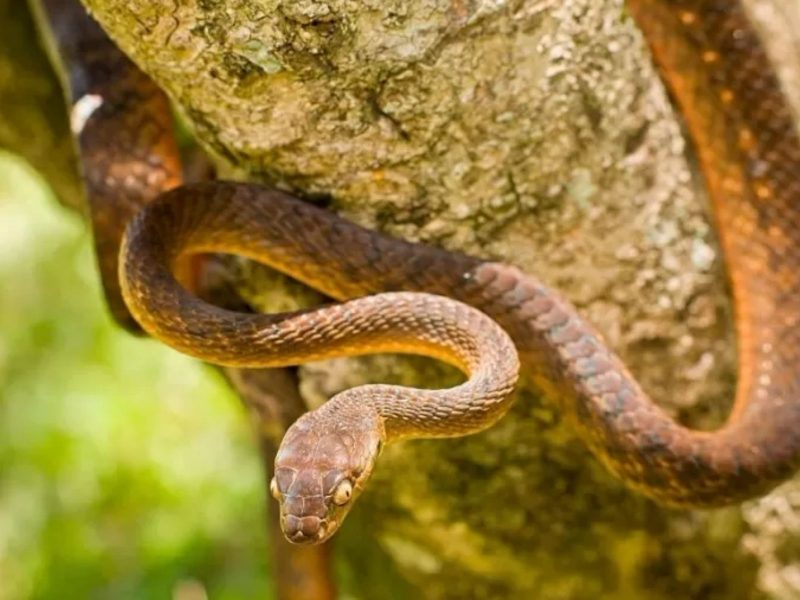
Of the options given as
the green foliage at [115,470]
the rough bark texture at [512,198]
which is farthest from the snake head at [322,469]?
the green foliage at [115,470]

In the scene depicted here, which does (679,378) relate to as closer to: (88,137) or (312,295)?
(312,295)

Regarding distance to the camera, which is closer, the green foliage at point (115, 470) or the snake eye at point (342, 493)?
the snake eye at point (342, 493)

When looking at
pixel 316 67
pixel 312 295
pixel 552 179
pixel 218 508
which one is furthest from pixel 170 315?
pixel 218 508

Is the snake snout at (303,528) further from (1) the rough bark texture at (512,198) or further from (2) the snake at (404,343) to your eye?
(1) the rough bark texture at (512,198)

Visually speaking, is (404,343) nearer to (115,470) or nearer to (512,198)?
(512,198)

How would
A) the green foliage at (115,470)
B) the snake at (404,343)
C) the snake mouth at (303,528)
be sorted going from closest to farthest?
the snake mouth at (303,528) < the snake at (404,343) < the green foliage at (115,470)

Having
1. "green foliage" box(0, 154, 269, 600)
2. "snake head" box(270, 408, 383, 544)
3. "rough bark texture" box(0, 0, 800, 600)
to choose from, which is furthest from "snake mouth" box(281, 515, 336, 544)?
"green foliage" box(0, 154, 269, 600)

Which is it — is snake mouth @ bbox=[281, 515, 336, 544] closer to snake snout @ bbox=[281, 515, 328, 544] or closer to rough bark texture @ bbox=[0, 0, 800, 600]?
snake snout @ bbox=[281, 515, 328, 544]

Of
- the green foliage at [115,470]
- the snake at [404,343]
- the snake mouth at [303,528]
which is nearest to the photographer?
the snake mouth at [303,528]
